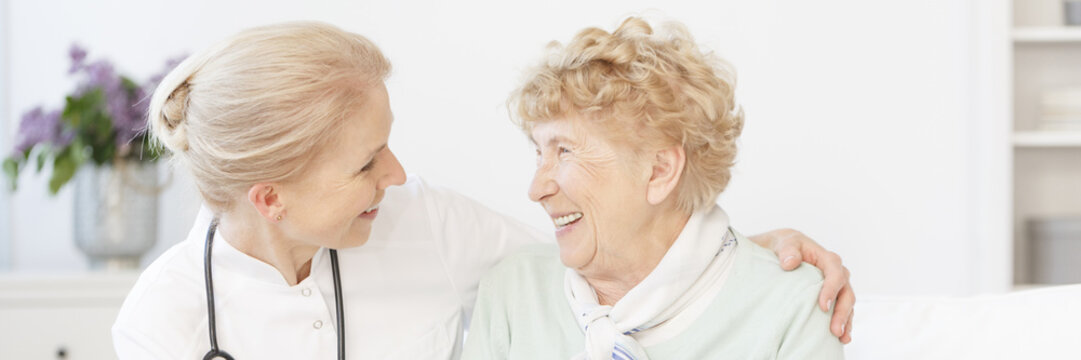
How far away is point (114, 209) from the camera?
2.81 m

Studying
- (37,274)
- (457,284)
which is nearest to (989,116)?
(457,284)

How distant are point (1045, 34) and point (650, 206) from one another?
1851 mm

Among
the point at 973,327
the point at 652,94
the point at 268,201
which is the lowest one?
the point at 973,327

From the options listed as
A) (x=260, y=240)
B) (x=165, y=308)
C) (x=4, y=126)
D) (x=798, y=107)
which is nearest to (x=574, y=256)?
(x=260, y=240)

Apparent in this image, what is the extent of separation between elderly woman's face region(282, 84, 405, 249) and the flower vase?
4.77 ft

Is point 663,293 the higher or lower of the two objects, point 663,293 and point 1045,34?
the lower

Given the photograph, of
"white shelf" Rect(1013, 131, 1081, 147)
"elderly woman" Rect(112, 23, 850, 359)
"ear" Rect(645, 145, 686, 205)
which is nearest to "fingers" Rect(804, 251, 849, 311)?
"elderly woman" Rect(112, 23, 850, 359)

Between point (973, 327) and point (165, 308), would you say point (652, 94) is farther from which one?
point (165, 308)

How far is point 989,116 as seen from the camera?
2.79 metres

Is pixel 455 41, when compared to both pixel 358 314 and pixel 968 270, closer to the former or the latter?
pixel 358 314

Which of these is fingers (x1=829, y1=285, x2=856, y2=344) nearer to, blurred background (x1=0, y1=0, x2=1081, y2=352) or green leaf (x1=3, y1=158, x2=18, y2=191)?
blurred background (x1=0, y1=0, x2=1081, y2=352)

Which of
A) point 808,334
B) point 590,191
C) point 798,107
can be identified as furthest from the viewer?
point 798,107

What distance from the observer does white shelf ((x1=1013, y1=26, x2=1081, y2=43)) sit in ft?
9.36

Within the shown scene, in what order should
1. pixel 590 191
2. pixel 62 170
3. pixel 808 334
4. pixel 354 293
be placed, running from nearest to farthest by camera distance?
pixel 808 334 < pixel 590 191 < pixel 354 293 < pixel 62 170
